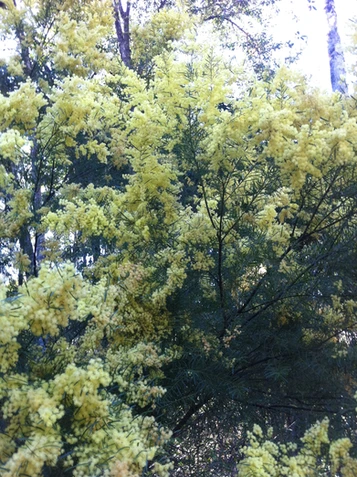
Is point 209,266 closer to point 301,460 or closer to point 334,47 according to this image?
point 301,460

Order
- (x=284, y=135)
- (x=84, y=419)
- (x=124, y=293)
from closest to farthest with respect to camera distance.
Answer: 1. (x=84, y=419)
2. (x=284, y=135)
3. (x=124, y=293)

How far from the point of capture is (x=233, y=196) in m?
3.33

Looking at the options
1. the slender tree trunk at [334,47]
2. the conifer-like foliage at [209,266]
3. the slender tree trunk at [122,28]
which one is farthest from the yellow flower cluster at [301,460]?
the slender tree trunk at [122,28]

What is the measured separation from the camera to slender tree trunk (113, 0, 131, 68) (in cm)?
716

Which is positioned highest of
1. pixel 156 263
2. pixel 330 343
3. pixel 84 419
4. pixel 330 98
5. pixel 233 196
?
pixel 330 98

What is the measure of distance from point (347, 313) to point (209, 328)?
1.07m

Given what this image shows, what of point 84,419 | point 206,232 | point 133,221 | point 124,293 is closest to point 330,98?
point 206,232

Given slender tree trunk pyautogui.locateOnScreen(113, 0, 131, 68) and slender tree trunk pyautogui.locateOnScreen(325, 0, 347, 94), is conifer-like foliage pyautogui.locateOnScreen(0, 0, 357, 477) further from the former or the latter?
slender tree trunk pyautogui.locateOnScreen(325, 0, 347, 94)

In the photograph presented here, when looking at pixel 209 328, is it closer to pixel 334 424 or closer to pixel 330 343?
pixel 330 343

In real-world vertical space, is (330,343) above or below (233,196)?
below

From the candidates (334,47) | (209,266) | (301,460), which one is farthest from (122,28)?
(301,460)

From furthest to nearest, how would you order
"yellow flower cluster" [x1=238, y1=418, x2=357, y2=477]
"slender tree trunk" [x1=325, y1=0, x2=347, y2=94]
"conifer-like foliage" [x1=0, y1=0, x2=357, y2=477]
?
"slender tree trunk" [x1=325, y1=0, x2=347, y2=94], "conifer-like foliage" [x1=0, y1=0, x2=357, y2=477], "yellow flower cluster" [x1=238, y1=418, x2=357, y2=477]

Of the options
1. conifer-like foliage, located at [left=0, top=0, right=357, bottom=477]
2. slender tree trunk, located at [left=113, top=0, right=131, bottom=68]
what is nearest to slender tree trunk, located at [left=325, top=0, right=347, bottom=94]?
slender tree trunk, located at [left=113, top=0, right=131, bottom=68]

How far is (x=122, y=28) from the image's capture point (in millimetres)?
7516
